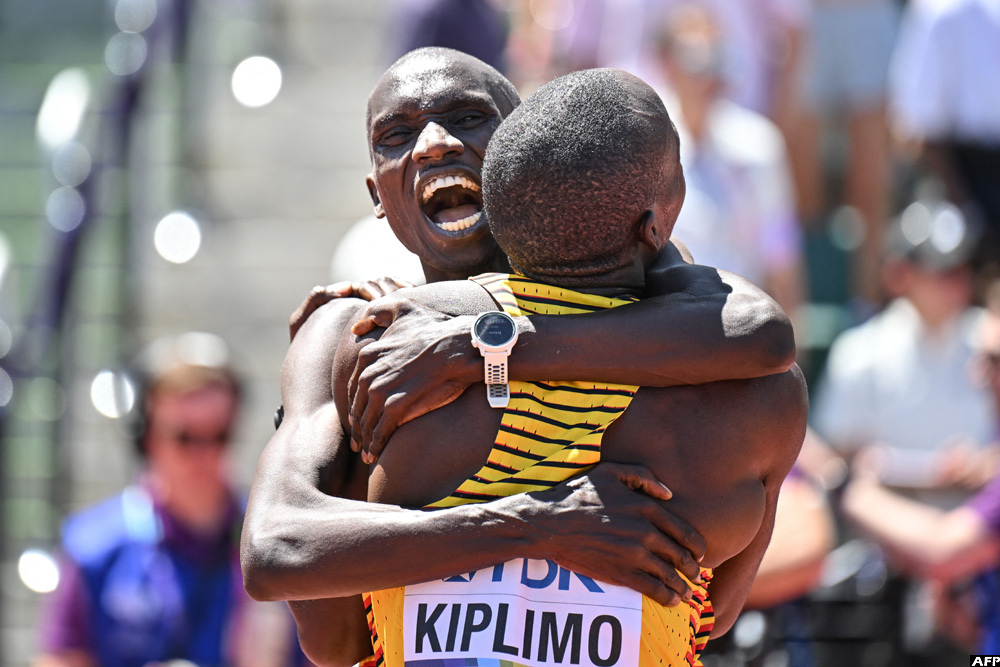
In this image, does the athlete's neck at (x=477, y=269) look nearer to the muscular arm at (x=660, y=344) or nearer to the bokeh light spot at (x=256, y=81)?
the muscular arm at (x=660, y=344)

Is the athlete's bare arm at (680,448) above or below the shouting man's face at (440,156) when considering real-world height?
below

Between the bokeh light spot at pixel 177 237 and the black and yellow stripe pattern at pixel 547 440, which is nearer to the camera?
the black and yellow stripe pattern at pixel 547 440

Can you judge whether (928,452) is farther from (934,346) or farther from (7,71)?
(7,71)

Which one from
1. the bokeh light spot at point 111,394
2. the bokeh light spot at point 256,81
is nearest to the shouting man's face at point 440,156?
the bokeh light spot at point 111,394

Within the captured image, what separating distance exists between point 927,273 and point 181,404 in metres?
3.07

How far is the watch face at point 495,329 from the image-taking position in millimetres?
1934

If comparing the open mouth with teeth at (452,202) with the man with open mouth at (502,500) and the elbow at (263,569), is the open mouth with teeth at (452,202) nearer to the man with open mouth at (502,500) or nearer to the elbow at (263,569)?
the man with open mouth at (502,500)

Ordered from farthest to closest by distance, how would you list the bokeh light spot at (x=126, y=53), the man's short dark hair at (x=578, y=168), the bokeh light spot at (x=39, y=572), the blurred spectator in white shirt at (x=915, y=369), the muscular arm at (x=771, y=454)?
the bokeh light spot at (x=126, y=53) → the blurred spectator in white shirt at (x=915, y=369) → the bokeh light spot at (x=39, y=572) → the muscular arm at (x=771, y=454) → the man's short dark hair at (x=578, y=168)

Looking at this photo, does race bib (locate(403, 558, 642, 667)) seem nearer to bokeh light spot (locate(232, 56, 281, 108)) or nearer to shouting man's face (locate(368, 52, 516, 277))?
shouting man's face (locate(368, 52, 516, 277))

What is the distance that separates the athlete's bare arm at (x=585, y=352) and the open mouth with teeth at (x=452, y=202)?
287 millimetres

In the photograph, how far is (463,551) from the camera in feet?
6.28

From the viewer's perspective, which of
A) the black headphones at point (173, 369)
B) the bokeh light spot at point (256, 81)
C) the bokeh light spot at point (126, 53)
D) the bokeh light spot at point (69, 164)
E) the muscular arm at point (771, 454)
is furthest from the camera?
the bokeh light spot at point (256, 81)

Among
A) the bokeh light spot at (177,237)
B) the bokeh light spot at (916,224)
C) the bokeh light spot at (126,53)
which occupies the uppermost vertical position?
the bokeh light spot at (126,53)

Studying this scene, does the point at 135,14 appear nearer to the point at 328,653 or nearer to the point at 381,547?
the point at 328,653
